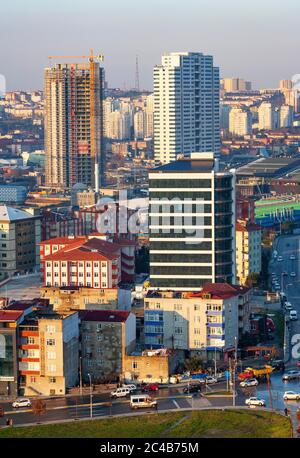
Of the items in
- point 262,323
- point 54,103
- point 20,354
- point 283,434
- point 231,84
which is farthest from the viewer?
point 231,84

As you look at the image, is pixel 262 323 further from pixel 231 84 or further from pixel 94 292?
pixel 231 84

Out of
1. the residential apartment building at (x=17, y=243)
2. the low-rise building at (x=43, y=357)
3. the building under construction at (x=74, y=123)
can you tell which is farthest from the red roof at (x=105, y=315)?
the building under construction at (x=74, y=123)

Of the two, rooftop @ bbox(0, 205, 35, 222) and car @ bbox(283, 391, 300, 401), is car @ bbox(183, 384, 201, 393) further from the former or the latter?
rooftop @ bbox(0, 205, 35, 222)

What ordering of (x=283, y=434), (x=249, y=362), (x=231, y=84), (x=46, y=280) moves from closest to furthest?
(x=283, y=434), (x=249, y=362), (x=46, y=280), (x=231, y=84)

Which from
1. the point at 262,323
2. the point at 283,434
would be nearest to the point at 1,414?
the point at 283,434

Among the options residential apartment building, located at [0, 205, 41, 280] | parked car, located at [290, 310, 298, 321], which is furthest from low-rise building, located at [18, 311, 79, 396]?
residential apartment building, located at [0, 205, 41, 280]

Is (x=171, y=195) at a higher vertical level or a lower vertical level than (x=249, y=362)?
higher
